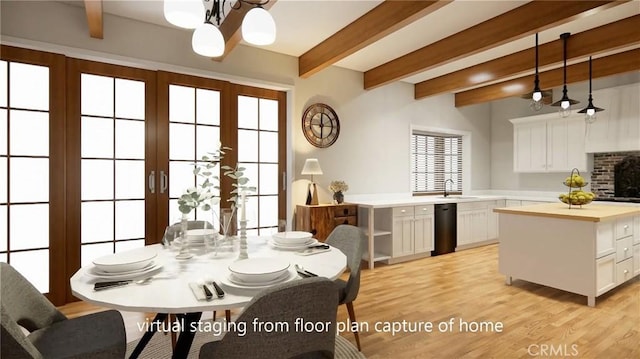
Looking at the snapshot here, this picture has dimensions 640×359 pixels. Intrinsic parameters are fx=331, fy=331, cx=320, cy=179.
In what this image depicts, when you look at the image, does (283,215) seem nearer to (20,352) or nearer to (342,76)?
(342,76)

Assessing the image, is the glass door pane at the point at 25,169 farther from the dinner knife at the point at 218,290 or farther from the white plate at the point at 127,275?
the dinner knife at the point at 218,290

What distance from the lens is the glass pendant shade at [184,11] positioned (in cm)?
148

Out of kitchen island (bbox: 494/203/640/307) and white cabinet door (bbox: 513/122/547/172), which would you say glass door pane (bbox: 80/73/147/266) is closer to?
kitchen island (bbox: 494/203/640/307)

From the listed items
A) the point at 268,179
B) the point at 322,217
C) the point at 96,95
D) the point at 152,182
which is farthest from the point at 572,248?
the point at 96,95

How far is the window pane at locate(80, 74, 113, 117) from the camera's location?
309 cm

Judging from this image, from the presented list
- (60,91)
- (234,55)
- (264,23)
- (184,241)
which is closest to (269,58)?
(234,55)

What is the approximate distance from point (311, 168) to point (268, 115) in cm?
87

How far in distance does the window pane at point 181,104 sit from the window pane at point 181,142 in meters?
0.08

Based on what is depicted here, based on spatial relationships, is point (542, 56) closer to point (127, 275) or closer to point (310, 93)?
point (310, 93)

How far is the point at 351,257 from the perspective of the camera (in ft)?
7.20

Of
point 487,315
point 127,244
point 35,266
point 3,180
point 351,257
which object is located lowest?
point 487,315

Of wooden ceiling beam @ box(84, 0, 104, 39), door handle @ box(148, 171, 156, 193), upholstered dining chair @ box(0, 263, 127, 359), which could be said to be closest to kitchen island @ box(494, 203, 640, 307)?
upholstered dining chair @ box(0, 263, 127, 359)

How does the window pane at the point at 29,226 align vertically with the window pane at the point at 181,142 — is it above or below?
below

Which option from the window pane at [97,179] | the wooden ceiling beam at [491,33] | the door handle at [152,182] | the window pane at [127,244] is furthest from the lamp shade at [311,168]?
the window pane at [97,179]
